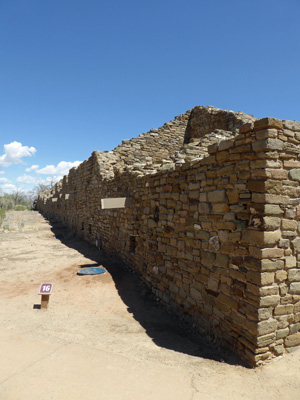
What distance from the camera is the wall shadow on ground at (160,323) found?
11.6ft

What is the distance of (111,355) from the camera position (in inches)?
134

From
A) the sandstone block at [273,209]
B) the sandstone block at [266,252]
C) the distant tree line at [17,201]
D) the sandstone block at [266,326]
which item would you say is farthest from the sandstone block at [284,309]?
the distant tree line at [17,201]

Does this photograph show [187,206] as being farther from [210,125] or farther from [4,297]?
[210,125]

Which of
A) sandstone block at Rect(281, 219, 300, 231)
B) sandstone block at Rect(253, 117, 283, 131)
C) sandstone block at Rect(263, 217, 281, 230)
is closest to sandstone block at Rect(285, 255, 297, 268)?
sandstone block at Rect(281, 219, 300, 231)

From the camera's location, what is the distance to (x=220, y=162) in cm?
371

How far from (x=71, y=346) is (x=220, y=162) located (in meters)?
3.54

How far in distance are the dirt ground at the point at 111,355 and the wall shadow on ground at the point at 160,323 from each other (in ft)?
0.06

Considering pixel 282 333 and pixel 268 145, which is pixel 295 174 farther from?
pixel 282 333

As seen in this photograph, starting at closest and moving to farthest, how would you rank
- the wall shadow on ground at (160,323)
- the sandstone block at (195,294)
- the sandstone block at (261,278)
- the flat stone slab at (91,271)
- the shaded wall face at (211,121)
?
the sandstone block at (261,278) < the wall shadow on ground at (160,323) < the sandstone block at (195,294) < the flat stone slab at (91,271) < the shaded wall face at (211,121)

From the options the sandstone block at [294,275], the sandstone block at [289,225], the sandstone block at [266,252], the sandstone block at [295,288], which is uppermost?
the sandstone block at [289,225]

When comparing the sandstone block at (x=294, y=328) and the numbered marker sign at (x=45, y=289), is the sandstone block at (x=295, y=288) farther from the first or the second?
the numbered marker sign at (x=45, y=289)

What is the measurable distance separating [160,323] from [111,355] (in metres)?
1.33

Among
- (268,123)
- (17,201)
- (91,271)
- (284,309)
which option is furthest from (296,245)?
(17,201)

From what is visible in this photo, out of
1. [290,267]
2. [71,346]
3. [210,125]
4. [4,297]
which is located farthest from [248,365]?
[210,125]
